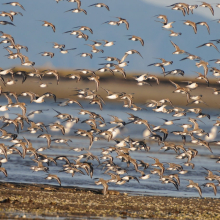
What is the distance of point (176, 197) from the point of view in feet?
66.1

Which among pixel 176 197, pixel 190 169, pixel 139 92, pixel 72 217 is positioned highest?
pixel 139 92

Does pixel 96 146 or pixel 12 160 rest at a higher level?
pixel 96 146

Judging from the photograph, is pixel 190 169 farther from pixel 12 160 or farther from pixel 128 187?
pixel 12 160

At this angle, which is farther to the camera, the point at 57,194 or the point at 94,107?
the point at 94,107

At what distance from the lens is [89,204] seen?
54.2 feet

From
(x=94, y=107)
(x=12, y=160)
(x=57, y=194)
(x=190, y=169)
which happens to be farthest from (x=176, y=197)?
(x=94, y=107)

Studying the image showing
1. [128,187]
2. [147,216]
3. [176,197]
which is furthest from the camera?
[128,187]

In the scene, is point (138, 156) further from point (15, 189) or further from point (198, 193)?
point (15, 189)

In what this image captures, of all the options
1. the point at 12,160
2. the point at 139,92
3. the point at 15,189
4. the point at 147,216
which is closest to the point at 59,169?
the point at 12,160

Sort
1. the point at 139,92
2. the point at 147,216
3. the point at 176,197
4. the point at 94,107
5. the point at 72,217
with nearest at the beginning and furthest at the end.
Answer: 1. the point at 72,217
2. the point at 147,216
3. the point at 176,197
4. the point at 94,107
5. the point at 139,92

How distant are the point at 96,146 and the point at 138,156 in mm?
2974

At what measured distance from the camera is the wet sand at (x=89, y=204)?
48.4 ft

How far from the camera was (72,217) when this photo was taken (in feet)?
46.4

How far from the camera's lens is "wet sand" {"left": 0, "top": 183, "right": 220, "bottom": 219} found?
14.7 meters
